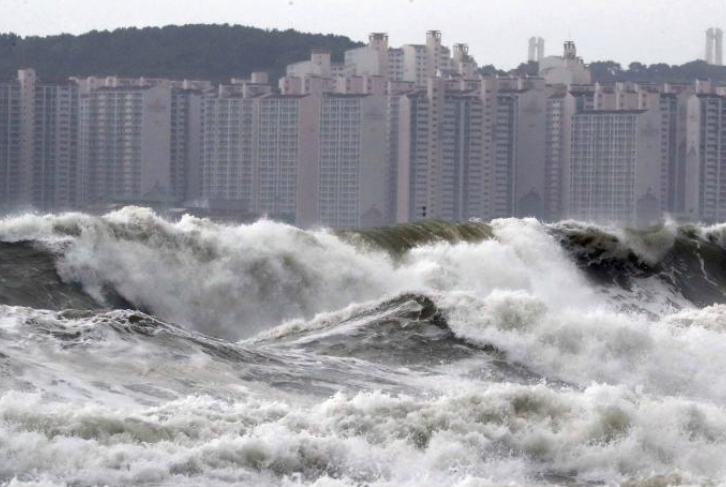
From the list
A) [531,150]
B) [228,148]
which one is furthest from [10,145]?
[531,150]

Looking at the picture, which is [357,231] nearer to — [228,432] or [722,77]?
[228,432]

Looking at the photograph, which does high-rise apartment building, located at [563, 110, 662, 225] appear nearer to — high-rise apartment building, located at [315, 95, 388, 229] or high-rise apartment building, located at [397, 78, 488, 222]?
high-rise apartment building, located at [397, 78, 488, 222]

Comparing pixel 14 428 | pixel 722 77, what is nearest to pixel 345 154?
pixel 722 77

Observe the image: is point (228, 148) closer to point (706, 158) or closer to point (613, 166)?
point (613, 166)

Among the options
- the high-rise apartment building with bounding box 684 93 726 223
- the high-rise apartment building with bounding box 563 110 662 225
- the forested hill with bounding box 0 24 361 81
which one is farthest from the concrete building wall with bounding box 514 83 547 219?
the forested hill with bounding box 0 24 361 81

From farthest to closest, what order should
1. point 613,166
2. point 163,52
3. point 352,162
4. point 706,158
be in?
point 163,52, point 706,158, point 613,166, point 352,162
